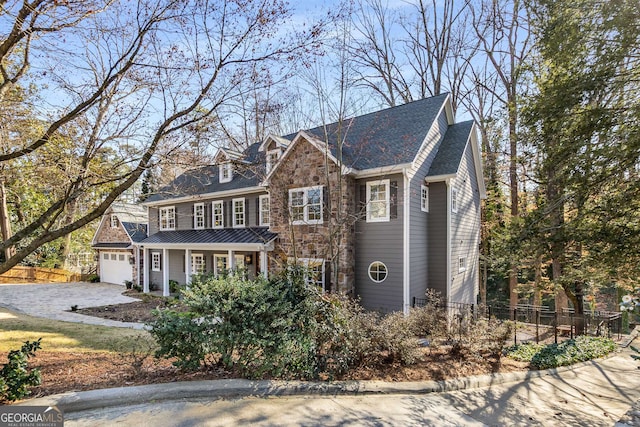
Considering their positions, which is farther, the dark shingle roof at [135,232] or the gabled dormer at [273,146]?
the dark shingle roof at [135,232]

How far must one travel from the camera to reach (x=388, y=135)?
12156 millimetres

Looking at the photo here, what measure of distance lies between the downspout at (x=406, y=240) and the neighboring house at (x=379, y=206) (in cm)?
3

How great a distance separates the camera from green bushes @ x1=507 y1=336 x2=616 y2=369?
733 cm

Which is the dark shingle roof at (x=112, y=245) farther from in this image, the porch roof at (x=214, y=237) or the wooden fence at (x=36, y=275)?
the wooden fence at (x=36, y=275)

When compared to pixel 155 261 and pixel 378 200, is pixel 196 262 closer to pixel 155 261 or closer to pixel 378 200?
pixel 155 261

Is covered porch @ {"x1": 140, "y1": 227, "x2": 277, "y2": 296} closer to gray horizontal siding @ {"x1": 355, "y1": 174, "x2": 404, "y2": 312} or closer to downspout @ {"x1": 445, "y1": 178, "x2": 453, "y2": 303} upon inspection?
gray horizontal siding @ {"x1": 355, "y1": 174, "x2": 404, "y2": 312}

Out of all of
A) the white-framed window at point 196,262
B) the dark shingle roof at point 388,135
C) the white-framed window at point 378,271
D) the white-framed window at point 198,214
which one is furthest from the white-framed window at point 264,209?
the white-framed window at point 378,271

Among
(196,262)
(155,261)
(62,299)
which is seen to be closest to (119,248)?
(155,261)

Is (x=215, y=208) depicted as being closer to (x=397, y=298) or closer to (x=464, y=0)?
(x=397, y=298)

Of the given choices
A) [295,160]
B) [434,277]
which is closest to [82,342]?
[295,160]

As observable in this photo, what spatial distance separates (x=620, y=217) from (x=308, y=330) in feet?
21.3

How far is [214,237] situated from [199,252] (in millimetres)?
2240

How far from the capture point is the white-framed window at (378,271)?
10.9 m

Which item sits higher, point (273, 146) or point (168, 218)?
point (273, 146)
